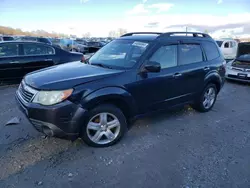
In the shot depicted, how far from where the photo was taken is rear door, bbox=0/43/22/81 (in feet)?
21.8

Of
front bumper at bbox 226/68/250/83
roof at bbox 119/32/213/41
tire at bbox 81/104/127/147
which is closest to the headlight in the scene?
tire at bbox 81/104/127/147

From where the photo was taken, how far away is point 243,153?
3.39 metres

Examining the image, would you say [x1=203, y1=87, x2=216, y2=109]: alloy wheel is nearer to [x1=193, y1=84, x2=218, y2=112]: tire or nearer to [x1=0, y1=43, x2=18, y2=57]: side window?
[x1=193, y1=84, x2=218, y2=112]: tire

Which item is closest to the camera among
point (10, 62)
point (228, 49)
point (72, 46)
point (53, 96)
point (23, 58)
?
point (53, 96)

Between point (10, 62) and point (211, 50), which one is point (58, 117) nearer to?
point (211, 50)

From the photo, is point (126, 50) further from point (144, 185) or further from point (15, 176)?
point (15, 176)

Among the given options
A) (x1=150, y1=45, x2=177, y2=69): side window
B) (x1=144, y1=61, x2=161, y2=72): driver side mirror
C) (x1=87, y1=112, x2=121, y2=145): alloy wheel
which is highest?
(x1=150, y1=45, x2=177, y2=69): side window

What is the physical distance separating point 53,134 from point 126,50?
6.71 feet

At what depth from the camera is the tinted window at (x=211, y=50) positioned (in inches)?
194

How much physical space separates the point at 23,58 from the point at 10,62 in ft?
1.33

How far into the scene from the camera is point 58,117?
9.47 ft

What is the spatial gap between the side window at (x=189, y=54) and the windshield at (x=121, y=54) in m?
0.88

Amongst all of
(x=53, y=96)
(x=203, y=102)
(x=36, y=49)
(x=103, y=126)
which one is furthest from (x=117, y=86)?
(x=36, y=49)

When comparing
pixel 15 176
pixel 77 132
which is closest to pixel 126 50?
pixel 77 132
